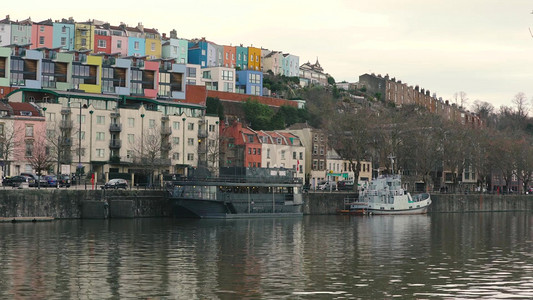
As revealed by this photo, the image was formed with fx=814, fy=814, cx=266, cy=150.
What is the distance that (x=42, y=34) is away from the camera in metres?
162

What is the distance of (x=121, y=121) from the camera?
11481 centimetres

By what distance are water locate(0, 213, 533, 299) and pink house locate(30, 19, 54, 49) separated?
92285mm

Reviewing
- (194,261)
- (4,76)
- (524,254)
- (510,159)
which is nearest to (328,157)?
(510,159)

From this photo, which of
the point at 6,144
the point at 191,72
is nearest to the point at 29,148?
the point at 6,144

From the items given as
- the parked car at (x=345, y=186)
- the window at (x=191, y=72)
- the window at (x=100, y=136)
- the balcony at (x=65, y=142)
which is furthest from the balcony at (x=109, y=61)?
the parked car at (x=345, y=186)

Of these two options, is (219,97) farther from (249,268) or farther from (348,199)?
(249,268)

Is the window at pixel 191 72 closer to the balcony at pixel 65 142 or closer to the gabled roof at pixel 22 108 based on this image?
the gabled roof at pixel 22 108

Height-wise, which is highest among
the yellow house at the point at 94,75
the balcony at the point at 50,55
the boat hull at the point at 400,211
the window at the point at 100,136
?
the balcony at the point at 50,55

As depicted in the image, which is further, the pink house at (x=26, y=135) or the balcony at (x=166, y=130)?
the balcony at (x=166, y=130)

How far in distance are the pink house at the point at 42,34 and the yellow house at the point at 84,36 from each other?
4.90m

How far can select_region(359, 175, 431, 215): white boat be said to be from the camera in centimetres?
10912

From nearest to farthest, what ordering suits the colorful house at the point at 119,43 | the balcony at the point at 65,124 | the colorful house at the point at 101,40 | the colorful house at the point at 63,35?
the balcony at the point at 65,124
the colorful house at the point at 63,35
the colorful house at the point at 101,40
the colorful house at the point at 119,43

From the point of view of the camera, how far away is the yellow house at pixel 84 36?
6481 inches

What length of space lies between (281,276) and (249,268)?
11.1 feet
